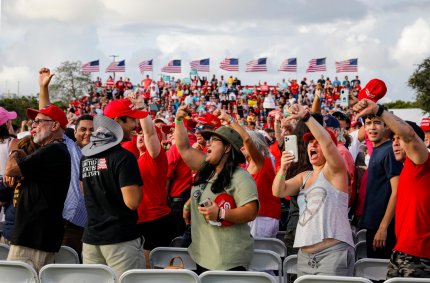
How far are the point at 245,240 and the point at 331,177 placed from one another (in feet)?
2.57

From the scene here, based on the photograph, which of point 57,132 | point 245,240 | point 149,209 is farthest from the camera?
point 149,209

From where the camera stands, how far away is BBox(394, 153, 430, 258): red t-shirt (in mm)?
4523

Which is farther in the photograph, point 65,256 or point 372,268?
point 65,256

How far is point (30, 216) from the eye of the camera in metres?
5.35

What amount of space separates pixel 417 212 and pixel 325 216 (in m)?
0.66

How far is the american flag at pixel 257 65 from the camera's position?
46.4 metres

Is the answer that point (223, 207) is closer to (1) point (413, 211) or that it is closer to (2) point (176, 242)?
(1) point (413, 211)

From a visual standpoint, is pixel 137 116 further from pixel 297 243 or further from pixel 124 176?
pixel 297 243

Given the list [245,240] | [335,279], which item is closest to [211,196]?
[245,240]

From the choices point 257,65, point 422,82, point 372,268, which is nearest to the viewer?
point 372,268

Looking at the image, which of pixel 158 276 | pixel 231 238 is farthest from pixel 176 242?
pixel 158 276

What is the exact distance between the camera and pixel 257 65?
46.8 m

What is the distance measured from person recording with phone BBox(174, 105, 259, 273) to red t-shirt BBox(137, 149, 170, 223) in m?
1.47

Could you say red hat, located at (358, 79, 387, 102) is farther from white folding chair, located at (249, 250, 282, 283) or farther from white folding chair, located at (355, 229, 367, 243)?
white folding chair, located at (355, 229, 367, 243)
